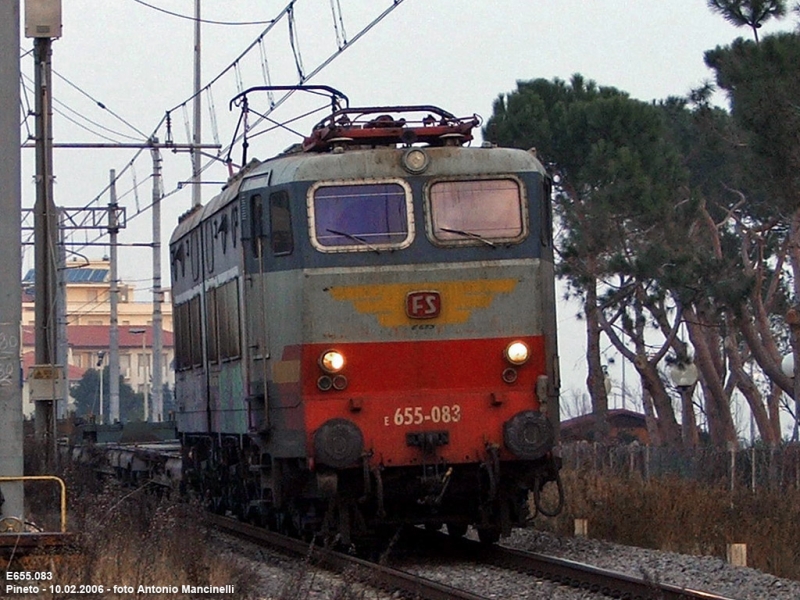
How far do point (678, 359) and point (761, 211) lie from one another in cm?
523

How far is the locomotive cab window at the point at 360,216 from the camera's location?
517 inches

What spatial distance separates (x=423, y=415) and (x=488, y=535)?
73.5 inches

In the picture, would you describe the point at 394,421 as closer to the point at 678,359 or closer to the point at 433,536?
the point at 433,536

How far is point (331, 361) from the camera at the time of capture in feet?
42.3

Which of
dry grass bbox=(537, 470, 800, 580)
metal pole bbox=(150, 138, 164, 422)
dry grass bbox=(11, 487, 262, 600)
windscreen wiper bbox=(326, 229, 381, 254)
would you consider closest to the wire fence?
dry grass bbox=(537, 470, 800, 580)

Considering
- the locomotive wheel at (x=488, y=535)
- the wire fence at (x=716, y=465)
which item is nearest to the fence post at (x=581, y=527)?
the locomotive wheel at (x=488, y=535)

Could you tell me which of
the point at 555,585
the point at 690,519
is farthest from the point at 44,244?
the point at 555,585

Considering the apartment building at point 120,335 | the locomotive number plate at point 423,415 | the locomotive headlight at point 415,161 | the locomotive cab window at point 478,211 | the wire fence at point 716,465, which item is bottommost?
the wire fence at point 716,465

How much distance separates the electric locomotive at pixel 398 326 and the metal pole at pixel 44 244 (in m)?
5.91

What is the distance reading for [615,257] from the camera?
106ft

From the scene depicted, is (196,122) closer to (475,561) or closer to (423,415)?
(475,561)

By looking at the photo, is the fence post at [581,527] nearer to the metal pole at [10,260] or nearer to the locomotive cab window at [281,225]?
the locomotive cab window at [281,225]

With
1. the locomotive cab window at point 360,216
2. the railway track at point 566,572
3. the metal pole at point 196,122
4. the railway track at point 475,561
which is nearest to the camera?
the railway track at point 566,572

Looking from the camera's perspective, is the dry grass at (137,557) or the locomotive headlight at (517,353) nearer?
the dry grass at (137,557)
